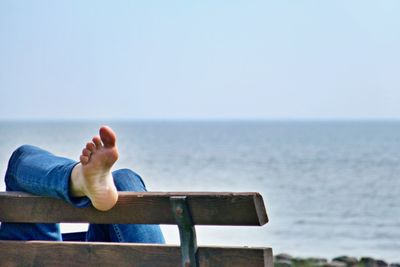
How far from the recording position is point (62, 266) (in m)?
3.89

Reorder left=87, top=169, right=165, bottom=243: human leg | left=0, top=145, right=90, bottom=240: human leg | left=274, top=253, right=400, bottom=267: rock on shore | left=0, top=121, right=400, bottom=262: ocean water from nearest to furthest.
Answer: left=0, top=145, right=90, bottom=240: human leg
left=87, top=169, right=165, bottom=243: human leg
left=274, top=253, right=400, bottom=267: rock on shore
left=0, top=121, right=400, bottom=262: ocean water

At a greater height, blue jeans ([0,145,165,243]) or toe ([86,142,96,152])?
toe ([86,142,96,152])

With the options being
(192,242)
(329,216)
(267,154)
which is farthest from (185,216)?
(267,154)

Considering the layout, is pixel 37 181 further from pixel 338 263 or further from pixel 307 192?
pixel 307 192

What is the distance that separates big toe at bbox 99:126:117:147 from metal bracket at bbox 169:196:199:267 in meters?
0.25

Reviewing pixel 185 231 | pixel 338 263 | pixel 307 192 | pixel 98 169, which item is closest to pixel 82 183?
pixel 98 169

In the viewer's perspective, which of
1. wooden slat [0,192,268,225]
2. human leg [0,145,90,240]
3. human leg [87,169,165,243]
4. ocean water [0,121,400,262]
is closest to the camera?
wooden slat [0,192,268,225]

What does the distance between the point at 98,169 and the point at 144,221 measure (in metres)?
0.22

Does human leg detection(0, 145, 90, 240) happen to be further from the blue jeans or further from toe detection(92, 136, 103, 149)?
toe detection(92, 136, 103, 149)

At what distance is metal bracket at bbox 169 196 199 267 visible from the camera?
12.0 feet

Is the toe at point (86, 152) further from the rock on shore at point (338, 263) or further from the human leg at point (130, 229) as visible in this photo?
the rock on shore at point (338, 263)

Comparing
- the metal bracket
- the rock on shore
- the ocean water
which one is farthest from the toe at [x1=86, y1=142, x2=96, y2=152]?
the rock on shore

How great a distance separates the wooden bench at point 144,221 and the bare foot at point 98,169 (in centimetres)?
8

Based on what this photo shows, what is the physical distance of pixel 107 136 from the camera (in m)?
3.68
